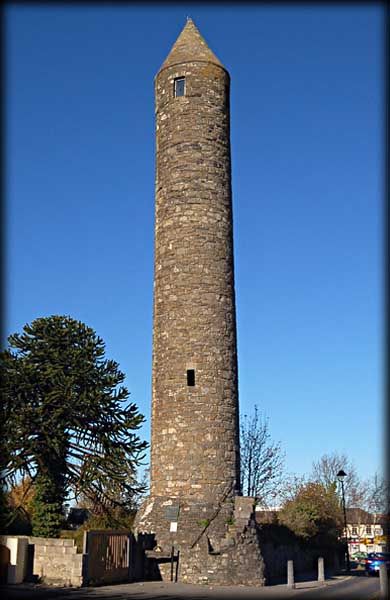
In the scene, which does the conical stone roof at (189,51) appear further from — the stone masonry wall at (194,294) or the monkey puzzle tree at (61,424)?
the monkey puzzle tree at (61,424)

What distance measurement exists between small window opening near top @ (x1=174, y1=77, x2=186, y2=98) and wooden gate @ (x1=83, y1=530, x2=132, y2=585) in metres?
14.9

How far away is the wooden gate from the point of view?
19.9 m

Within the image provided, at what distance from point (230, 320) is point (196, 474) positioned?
513 cm

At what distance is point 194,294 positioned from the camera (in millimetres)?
24156

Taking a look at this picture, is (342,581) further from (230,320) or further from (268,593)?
(230,320)

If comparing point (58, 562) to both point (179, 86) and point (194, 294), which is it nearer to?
point (194, 294)

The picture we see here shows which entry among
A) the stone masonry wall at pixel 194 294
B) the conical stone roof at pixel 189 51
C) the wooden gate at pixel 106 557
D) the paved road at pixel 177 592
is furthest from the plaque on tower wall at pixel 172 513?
the conical stone roof at pixel 189 51

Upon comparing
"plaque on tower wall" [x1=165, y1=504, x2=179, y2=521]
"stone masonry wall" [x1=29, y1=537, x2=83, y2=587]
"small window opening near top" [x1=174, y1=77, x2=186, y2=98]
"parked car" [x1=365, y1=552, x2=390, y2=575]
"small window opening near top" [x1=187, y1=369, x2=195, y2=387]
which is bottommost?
"parked car" [x1=365, y1=552, x2=390, y2=575]

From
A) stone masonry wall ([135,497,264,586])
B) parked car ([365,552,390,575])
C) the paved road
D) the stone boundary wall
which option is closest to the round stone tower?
stone masonry wall ([135,497,264,586])

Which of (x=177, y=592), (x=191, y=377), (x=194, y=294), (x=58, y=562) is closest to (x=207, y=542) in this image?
(x=177, y=592)

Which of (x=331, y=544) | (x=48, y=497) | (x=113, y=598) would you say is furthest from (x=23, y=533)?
(x=331, y=544)

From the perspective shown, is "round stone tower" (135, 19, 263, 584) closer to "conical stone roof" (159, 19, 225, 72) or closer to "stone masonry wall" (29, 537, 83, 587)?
"conical stone roof" (159, 19, 225, 72)

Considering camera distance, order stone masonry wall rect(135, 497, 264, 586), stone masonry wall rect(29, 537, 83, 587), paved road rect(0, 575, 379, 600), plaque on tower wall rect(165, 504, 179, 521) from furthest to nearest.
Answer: plaque on tower wall rect(165, 504, 179, 521) < stone masonry wall rect(135, 497, 264, 586) < stone masonry wall rect(29, 537, 83, 587) < paved road rect(0, 575, 379, 600)

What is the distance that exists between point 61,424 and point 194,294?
5.98 m
